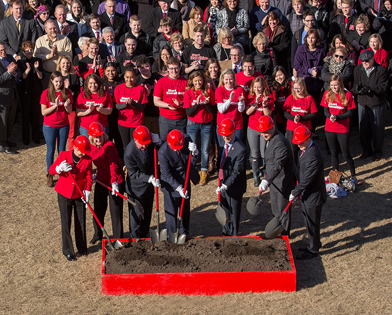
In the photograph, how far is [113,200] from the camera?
324 inches

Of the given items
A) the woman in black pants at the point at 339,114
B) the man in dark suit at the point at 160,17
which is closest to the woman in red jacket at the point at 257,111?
the woman in black pants at the point at 339,114

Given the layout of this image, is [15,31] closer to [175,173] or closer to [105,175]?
[105,175]

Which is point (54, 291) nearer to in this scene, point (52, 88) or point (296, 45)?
point (52, 88)

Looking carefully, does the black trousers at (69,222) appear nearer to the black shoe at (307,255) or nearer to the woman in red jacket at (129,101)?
the woman in red jacket at (129,101)

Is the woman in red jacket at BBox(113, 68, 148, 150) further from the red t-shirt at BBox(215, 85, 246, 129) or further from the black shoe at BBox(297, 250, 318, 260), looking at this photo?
the black shoe at BBox(297, 250, 318, 260)

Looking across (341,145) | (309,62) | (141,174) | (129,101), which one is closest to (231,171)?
(141,174)

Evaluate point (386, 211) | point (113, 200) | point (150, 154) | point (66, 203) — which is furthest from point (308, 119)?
Result: point (66, 203)

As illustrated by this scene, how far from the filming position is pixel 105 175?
810 centimetres

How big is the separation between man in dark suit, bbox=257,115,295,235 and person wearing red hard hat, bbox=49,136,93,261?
100 inches

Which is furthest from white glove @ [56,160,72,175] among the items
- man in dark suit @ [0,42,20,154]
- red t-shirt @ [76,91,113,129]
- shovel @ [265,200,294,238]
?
man in dark suit @ [0,42,20,154]

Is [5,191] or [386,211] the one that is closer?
[386,211]

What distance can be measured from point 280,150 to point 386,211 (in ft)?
8.72

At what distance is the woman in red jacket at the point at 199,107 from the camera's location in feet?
32.1

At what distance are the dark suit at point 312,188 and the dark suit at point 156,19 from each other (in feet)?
19.2
